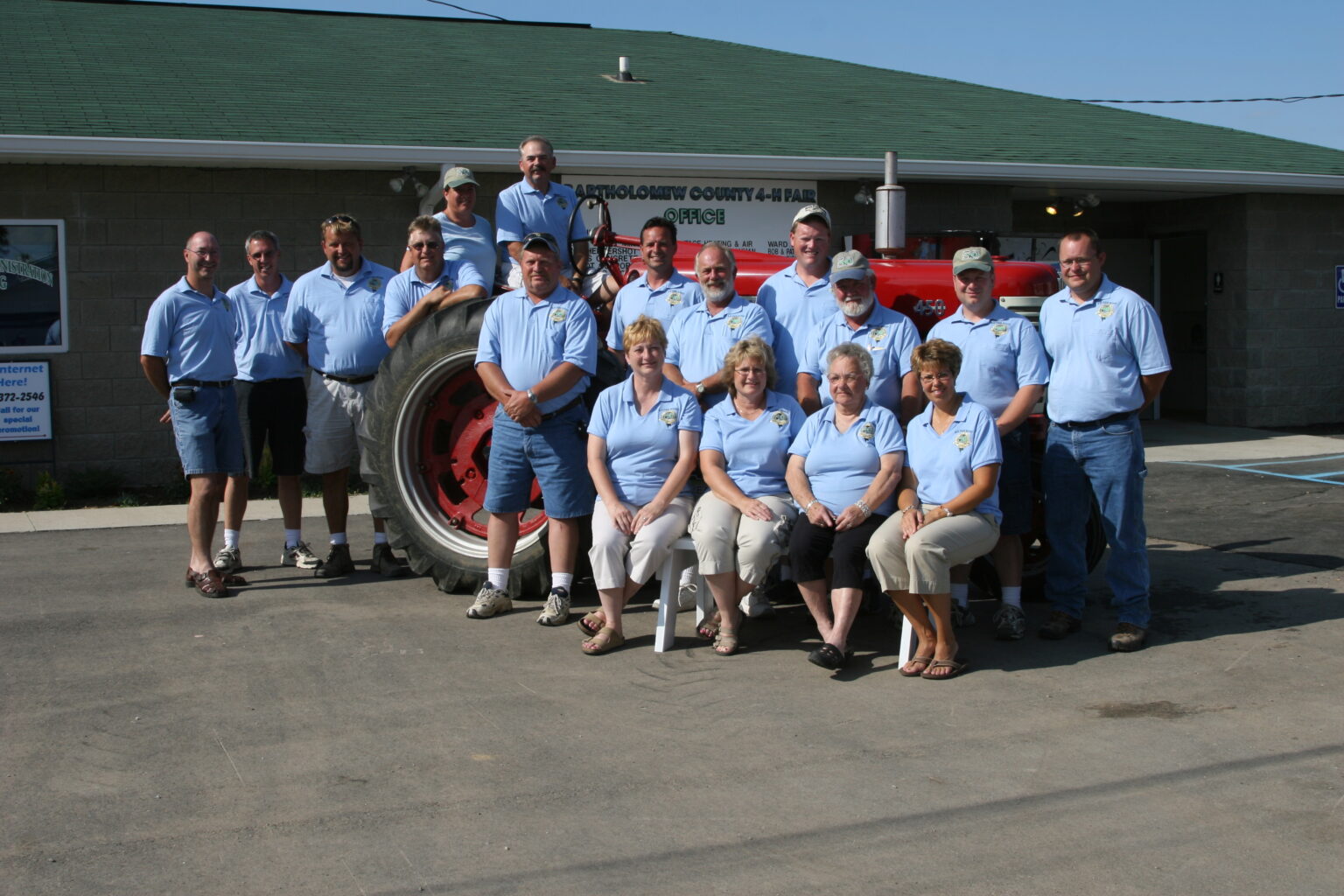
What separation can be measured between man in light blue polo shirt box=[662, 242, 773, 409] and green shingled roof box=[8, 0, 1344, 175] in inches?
224

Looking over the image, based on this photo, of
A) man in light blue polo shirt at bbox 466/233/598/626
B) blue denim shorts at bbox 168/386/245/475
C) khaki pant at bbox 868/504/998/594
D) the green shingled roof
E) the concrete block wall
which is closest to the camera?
khaki pant at bbox 868/504/998/594

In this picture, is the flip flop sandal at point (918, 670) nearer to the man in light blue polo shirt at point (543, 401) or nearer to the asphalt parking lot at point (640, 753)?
the asphalt parking lot at point (640, 753)

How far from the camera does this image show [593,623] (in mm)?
5984

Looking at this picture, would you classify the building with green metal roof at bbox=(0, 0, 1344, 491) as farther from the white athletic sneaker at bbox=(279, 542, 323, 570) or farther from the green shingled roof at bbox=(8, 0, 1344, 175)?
the white athletic sneaker at bbox=(279, 542, 323, 570)

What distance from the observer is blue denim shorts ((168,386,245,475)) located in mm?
6875

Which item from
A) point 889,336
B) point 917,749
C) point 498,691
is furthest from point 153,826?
point 889,336

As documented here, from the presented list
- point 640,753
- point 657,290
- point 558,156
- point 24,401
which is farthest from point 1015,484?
point 24,401

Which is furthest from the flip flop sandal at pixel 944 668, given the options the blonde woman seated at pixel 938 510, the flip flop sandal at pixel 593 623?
the flip flop sandal at pixel 593 623

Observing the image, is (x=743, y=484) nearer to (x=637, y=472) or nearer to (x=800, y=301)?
(x=637, y=472)

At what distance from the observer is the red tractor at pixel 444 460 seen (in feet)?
22.2

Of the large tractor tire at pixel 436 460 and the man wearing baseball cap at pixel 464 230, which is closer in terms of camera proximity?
the large tractor tire at pixel 436 460

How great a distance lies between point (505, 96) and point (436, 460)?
290 inches

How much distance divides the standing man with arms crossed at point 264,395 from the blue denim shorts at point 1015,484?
3.82 m

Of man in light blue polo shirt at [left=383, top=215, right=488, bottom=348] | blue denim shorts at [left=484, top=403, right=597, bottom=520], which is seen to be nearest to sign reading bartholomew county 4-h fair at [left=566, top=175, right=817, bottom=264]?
man in light blue polo shirt at [left=383, top=215, right=488, bottom=348]
